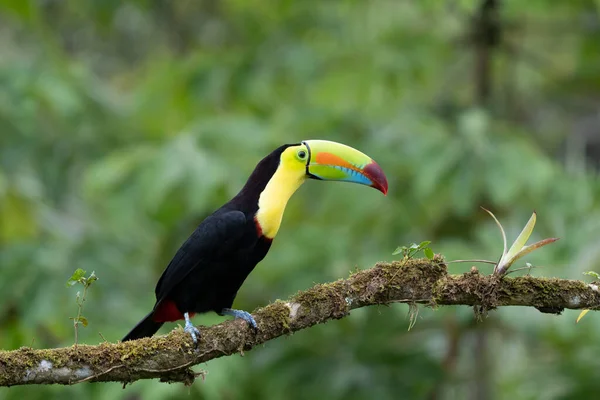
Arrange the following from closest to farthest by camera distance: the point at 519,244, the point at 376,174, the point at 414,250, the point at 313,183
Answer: the point at 519,244 < the point at 414,250 < the point at 376,174 < the point at 313,183

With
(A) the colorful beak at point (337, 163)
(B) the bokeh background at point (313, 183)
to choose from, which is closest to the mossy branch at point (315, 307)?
(A) the colorful beak at point (337, 163)

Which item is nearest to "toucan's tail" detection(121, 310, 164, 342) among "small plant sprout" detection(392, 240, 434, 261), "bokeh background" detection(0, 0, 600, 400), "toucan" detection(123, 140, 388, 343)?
"toucan" detection(123, 140, 388, 343)

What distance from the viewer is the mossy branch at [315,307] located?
2.81 m

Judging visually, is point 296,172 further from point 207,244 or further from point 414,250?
point 414,250

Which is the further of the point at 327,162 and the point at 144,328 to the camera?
the point at 144,328

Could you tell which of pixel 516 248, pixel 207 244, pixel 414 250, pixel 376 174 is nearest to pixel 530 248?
pixel 516 248

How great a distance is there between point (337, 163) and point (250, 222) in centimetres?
41

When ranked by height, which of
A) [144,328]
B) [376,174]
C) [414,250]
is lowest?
[414,250]

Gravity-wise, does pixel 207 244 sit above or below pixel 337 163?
below

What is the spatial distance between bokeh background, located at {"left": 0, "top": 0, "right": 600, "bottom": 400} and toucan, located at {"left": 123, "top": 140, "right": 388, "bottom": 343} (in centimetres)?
122

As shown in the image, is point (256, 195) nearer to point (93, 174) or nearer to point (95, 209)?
point (93, 174)

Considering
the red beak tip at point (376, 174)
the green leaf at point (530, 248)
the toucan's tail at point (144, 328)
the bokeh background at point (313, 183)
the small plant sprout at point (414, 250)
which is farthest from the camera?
the bokeh background at point (313, 183)

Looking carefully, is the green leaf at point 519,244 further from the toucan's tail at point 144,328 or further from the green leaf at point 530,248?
the toucan's tail at point 144,328

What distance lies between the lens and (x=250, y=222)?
347cm
